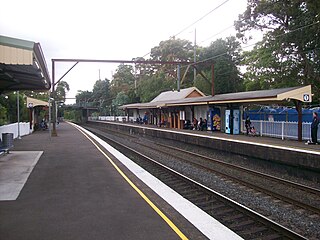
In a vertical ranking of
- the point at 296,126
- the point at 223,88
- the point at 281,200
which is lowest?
the point at 281,200

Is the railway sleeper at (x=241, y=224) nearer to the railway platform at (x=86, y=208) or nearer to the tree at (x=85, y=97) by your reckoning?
the railway platform at (x=86, y=208)

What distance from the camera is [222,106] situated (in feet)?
87.7

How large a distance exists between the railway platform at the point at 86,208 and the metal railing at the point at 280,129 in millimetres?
10818

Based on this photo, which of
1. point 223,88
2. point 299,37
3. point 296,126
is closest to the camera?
point 296,126

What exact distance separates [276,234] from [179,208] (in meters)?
1.86

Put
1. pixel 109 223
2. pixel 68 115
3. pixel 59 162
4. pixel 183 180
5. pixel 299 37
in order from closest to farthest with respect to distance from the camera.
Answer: pixel 109 223, pixel 183 180, pixel 59 162, pixel 299 37, pixel 68 115

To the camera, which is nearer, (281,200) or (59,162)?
(281,200)

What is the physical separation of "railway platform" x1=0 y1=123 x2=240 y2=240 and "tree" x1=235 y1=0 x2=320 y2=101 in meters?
22.0

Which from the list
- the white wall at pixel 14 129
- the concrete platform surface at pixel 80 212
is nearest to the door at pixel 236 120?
the white wall at pixel 14 129

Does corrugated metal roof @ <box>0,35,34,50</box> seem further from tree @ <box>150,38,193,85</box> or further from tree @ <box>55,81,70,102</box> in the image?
tree @ <box>55,81,70,102</box>

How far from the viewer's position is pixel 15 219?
603 centimetres

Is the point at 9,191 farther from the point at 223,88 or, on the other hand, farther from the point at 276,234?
the point at 223,88

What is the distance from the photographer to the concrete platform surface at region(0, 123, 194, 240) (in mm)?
5355

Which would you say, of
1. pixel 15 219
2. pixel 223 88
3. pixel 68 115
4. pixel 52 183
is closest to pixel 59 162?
pixel 52 183
